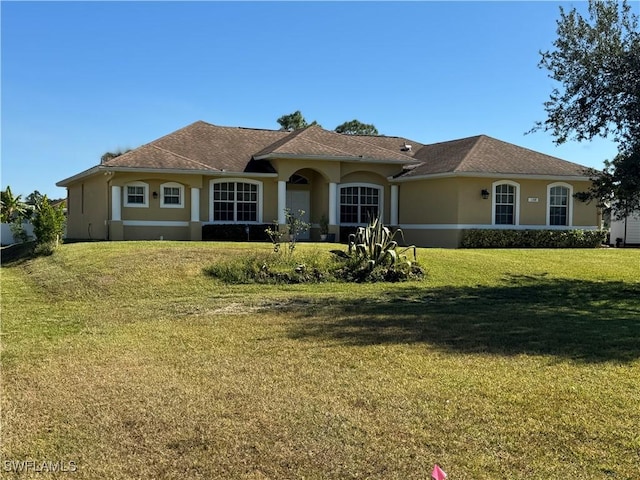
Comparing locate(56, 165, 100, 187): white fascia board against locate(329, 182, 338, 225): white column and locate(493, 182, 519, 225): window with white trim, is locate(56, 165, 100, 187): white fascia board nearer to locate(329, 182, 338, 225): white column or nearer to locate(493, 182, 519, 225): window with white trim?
locate(329, 182, 338, 225): white column

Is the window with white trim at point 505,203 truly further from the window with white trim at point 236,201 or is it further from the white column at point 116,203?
the white column at point 116,203

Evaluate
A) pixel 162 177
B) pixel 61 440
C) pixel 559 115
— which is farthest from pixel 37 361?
pixel 162 177

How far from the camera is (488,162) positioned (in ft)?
82.6

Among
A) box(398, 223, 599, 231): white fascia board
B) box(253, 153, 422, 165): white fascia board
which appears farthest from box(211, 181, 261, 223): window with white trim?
box(398, 223, 599, 231): white fascia board

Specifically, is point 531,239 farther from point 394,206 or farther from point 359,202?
point 359,202

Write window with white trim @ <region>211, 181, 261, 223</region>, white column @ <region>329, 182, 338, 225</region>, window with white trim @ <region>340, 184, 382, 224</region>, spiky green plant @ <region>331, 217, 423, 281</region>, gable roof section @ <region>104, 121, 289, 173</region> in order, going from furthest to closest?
window with white trim @ <region>340, 184, 382, 224</region>
white column @ <region>329, 182, 338, 225</region>
window with white trim @ <region>211, 181, 261, 223</region>
gable roof section @ <region>104, 121, 289, 173</region>
spiky green plant @ <region>331, 217, 423, 281</region>

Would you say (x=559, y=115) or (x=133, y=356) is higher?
(x=559, y=115)

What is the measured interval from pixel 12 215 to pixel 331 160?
31325 mm

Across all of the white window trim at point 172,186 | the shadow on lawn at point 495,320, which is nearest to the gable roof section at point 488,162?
the white window trim at point 172,186

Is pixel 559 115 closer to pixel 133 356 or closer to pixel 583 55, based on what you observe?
pixel 583 55

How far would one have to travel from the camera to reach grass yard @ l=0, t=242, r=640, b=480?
13.7 ft

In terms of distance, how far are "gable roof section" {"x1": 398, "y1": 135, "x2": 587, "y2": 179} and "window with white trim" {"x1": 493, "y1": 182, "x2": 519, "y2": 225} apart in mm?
726

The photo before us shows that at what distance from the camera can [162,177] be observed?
2391cm

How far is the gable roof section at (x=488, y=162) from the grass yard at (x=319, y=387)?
508 inches
